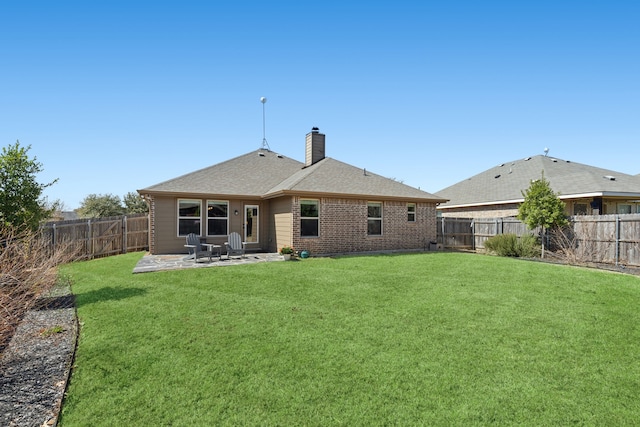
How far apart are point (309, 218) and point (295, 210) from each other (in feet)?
2.66

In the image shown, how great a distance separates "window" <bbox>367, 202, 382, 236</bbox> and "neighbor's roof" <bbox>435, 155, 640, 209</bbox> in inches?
246

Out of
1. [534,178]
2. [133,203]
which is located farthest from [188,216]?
[133,203]

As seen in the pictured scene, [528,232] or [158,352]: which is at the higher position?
[528,232]

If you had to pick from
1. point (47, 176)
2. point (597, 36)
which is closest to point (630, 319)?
point (597, 36)

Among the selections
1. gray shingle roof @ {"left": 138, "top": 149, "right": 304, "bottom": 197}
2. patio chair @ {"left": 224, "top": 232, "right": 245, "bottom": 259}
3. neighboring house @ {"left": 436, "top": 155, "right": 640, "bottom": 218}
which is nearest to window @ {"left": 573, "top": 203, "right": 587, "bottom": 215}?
neighboring house @ {"left": 436, "top": 155, "right": 640, "bottom": 218}

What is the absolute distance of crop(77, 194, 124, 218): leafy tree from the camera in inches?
1233

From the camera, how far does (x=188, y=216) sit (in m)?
15.1

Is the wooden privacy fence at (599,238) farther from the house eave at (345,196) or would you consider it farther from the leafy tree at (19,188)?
the leafy tree at (19,188)

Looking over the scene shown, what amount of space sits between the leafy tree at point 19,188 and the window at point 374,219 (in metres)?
11.9

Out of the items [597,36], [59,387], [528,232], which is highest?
[597,36]

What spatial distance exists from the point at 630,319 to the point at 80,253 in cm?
1882

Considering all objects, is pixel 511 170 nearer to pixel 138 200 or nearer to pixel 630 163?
pixel 630 163

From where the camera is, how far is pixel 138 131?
610 inches

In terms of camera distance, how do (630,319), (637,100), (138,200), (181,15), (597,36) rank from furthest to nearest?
(138,200)
(637,100)
(597,36)
(181,15)
(630,319)
